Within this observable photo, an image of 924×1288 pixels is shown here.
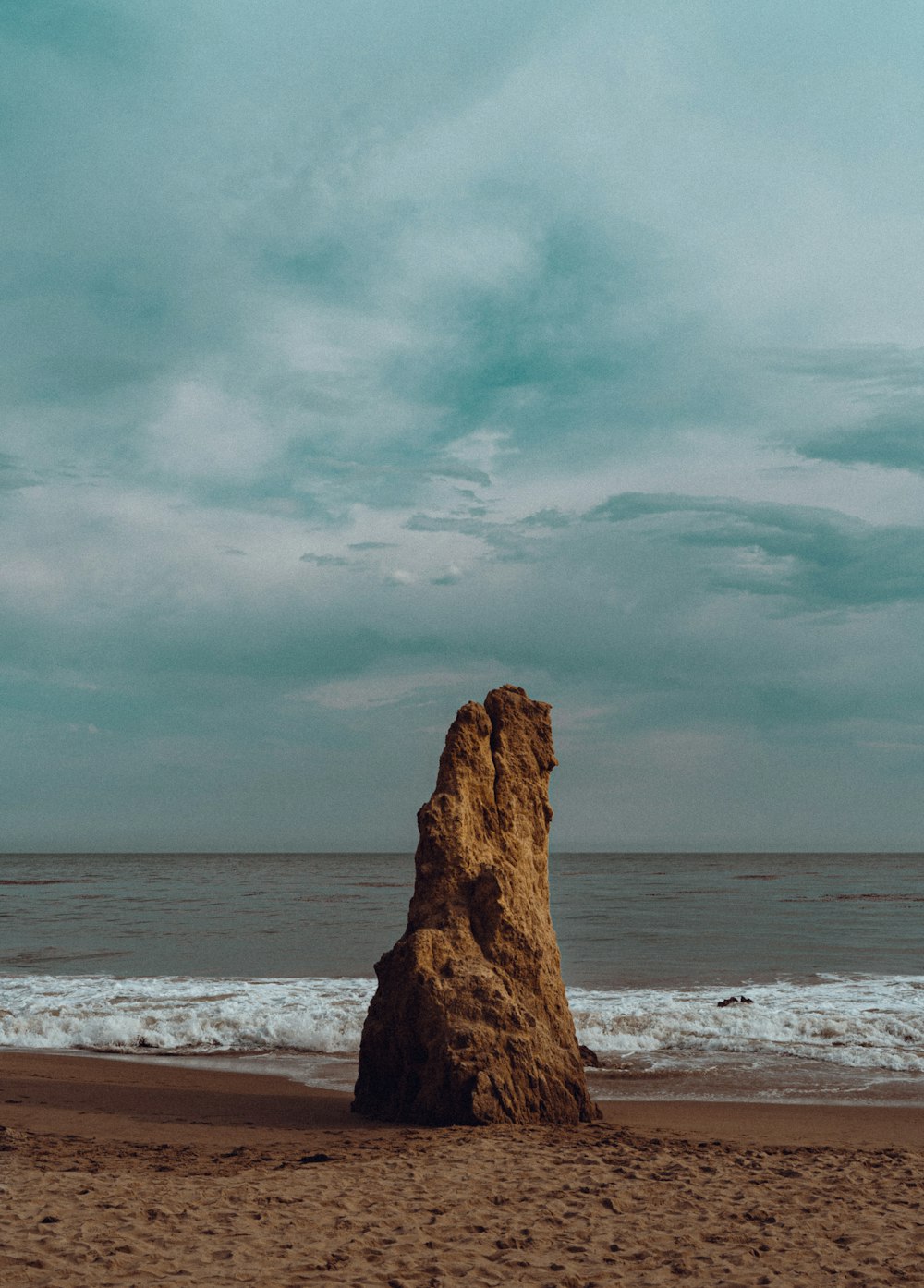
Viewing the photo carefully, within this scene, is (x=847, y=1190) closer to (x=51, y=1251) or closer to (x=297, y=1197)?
(x=297, y=1197)

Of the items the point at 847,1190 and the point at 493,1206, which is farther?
the point at 847,1190

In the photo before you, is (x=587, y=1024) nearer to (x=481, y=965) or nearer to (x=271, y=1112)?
(x=481, y=965)

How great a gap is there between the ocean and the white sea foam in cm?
3

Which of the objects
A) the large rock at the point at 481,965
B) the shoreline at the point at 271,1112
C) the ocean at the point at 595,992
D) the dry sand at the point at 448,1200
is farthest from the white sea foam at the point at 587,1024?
the large rock at the point at 481,965

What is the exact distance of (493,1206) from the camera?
6367 millimetres

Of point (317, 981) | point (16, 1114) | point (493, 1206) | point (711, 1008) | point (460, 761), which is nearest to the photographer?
point (493, 1206)

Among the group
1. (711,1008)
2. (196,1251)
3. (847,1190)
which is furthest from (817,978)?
(196,1251)

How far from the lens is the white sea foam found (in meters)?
13.6

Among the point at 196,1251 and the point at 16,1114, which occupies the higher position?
the point at 196,1251

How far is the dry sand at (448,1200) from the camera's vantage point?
5.36 meters

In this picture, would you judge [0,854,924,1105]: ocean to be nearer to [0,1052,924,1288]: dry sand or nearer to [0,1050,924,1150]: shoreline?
[0,1050,924,1150]: shoreline

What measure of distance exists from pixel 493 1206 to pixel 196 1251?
1.89 metres

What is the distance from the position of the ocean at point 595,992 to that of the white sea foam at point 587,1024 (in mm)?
32

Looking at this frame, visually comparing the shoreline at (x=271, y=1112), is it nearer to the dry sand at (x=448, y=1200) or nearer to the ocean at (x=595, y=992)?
the dry sand at (x=448, y=1200)
